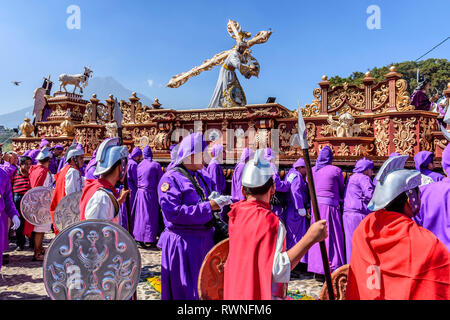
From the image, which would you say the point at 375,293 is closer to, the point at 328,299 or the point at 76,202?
the point at 328,299

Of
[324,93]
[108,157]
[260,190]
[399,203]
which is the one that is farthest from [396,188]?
[324,93]

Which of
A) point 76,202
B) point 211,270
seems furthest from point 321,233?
point 76,202

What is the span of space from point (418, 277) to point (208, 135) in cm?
915

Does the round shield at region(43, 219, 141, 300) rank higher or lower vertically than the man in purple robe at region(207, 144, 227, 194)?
lower

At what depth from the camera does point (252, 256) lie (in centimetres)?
184

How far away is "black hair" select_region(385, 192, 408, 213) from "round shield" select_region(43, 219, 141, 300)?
5.63ft

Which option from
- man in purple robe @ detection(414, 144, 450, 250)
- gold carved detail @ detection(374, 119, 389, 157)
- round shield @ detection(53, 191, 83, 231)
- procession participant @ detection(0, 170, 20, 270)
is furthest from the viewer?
gold carved detail @ detection(374, 119, 389, 157)

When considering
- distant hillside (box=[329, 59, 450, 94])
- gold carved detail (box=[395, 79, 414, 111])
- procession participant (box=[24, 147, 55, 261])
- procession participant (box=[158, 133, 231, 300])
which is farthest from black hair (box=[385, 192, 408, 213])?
distant hillside (box=[329, 59, 450, 94])

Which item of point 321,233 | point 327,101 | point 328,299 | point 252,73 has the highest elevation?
point 252,73

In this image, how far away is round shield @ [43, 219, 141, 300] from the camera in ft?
6.58

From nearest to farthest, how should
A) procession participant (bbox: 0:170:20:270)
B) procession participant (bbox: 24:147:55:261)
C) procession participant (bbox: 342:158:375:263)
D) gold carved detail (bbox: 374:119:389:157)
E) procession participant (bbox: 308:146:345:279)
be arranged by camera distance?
1. procession participant (bbox: 0:170:20:270)
2. procession participant (bbox: 342:158:375:263)
3. procession participant (bbox: 308:146:345:279)
4. procession participant (bbox: 24:147:55:261)
5. gold carved detail (bbox: 374:119:389:157)

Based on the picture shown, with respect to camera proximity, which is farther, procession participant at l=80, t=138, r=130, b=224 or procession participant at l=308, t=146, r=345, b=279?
procession participant at l=308, t=146, r=345, b=279

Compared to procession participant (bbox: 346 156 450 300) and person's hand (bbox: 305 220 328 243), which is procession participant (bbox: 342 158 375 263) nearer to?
procession participant (bbox: 346 156 450 300)

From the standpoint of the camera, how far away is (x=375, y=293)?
1876mm
